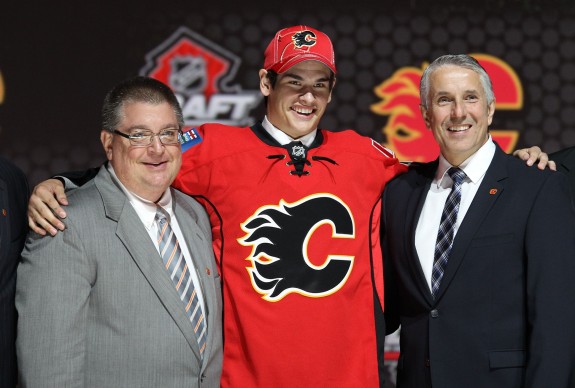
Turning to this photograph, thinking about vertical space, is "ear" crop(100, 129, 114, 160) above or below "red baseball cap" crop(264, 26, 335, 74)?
below

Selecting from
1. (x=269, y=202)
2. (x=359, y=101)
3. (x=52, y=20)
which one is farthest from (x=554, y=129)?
(x=52, y=20)

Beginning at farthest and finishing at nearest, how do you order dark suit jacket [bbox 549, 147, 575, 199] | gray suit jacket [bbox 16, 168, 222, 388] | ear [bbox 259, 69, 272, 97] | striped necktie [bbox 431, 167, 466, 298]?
ear [bbox 259, 69, 272, 97], dark suit jacket [bbox 549, 147, 575, 199], striped necktie [bbox 431, 167, 466, 298], gray suit jacket [bbox 16, 168, 222, 388]

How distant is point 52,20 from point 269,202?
2.20 meters

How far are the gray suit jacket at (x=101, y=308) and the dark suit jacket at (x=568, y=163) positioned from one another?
4.01 ft

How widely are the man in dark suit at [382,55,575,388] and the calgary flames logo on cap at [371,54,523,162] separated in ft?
5.31

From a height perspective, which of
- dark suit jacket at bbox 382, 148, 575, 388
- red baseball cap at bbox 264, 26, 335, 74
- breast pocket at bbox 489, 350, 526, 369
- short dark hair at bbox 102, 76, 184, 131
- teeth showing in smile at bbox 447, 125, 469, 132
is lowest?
breast pocket at bbox 489, 350, 526, 369

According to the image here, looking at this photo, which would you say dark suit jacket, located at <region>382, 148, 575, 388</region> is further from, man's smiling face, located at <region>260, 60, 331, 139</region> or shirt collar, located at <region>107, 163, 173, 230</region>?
shirt collar, located at <region>107, 163, 173, 230</region>

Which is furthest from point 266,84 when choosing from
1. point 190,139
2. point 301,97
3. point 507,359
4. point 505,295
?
point 507,359

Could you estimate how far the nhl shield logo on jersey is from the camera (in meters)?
2.33

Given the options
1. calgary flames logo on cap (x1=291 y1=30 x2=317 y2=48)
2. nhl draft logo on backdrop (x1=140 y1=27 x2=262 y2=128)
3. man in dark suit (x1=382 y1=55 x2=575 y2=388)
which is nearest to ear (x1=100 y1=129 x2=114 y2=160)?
calgary flames logo on cap (x1=291 y1=30 x2=317 y2=48)

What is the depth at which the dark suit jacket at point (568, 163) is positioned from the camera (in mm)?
2348

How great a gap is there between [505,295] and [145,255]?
39.5 inches

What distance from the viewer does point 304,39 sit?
8.29ft

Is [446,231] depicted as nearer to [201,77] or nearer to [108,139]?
[108,139]
